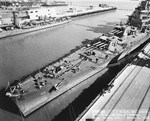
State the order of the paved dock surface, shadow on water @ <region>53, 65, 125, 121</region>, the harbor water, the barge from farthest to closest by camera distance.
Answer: the harbor water, shadow on water @ <region>53, 65, 125, 121</region>, the barge, the paved dock surface

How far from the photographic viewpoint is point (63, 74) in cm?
1806

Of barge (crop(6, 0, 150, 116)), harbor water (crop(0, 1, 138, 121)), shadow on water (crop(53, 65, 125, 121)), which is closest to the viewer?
barge (crop(6, 0, 150, 116))

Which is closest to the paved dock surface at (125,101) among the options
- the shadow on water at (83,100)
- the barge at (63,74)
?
the shadow on water at (83,100)

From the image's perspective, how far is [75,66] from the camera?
1956cm

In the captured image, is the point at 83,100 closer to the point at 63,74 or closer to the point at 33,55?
the point at 63,74

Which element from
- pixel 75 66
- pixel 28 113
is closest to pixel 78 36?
pixel 75 66

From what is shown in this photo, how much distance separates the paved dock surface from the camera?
38.4 ft

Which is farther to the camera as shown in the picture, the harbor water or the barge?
the harbor water

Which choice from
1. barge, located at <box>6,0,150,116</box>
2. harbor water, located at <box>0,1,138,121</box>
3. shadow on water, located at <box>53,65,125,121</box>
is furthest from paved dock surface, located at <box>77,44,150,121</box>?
harbor water, located at <box>0,1,138,121</box>

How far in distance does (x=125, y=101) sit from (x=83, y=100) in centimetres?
571

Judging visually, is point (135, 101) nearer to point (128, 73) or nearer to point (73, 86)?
point (128, 73)

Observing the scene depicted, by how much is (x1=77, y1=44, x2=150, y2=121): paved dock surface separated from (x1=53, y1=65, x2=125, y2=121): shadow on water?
116 inches

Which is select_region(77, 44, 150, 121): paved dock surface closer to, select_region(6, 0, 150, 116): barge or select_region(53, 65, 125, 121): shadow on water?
select_region(53, 65, 125, 121): shadow on water

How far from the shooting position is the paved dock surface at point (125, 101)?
1170 centimetres
